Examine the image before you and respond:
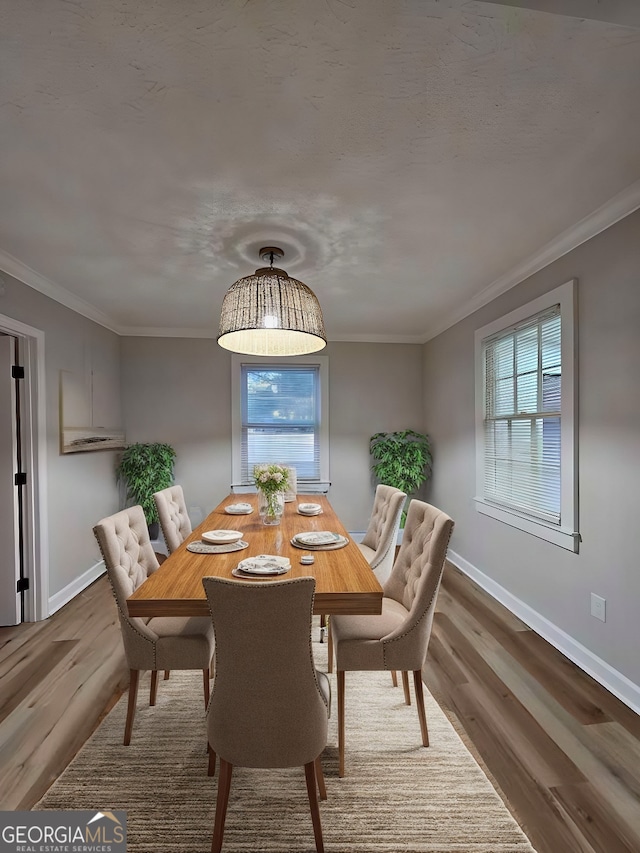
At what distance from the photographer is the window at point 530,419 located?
274cm

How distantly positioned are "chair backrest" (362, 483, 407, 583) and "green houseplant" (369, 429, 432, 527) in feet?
6.18

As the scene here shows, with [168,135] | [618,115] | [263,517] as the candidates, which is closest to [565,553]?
[263,517]

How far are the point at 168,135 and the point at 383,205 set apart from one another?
3.50 feet

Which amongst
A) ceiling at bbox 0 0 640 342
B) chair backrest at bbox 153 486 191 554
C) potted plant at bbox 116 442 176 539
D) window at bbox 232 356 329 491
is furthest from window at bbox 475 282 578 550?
potted plant at bbox 116 442 176 539

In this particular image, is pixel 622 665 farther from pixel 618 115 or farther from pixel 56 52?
pixel 56 52

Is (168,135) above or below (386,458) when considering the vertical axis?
above

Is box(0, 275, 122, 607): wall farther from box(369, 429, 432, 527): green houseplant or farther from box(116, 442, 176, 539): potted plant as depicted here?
box(369, 429, 432, 527): green houseplant

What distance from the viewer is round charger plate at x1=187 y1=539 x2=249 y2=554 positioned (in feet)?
6.79

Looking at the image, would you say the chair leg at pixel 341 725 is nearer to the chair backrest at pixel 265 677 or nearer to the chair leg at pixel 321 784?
the chair leg at pixel 321 784

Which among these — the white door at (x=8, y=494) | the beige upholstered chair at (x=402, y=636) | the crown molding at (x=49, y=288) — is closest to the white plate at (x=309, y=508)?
the beige upholstered chair at (x=402, y=636)

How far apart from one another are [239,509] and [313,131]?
7.47ft

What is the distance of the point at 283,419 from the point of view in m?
5.13

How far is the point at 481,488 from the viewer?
3.89 metres

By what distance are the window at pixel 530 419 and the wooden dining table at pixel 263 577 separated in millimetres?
1511
